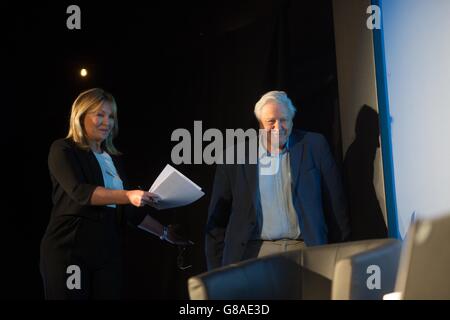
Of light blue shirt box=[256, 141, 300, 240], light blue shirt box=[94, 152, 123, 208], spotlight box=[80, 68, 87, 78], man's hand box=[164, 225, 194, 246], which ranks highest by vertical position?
spotlight box=[80, 68, 87, 78]

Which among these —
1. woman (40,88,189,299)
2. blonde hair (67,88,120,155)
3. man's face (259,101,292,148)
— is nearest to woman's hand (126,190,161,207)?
woman (40,88,189,299)

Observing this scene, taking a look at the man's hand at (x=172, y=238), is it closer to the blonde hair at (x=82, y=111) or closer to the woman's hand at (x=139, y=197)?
the woman's hand at (x=139, y=197)

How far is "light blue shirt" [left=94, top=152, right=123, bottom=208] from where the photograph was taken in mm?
2855

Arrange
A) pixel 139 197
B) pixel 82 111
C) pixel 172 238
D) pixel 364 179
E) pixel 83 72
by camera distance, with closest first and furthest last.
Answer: pixel 139 197 < pixel 82 111 < pixel 172 238 < pixel 364 179 < pixel 83 72

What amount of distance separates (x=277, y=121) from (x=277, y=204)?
1.41 ft

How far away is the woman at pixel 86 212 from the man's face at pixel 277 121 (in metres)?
0.72

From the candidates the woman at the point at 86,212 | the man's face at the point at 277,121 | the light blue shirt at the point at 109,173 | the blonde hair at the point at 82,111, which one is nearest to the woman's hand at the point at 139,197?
the woman at the point at 86,212

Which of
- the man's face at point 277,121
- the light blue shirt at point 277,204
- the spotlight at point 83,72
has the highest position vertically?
the spotlight at point 83,72

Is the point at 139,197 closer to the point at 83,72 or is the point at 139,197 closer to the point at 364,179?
the point at 364,179

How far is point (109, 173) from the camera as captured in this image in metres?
2.88

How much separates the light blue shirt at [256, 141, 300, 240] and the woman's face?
2.56ft

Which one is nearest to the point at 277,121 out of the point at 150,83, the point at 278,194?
the point at 278,194

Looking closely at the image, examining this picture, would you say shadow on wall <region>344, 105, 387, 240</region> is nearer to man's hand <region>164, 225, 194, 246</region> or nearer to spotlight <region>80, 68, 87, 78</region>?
man's hand <region>164, 225, 194, 246</region>

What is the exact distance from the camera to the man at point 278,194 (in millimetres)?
2834
